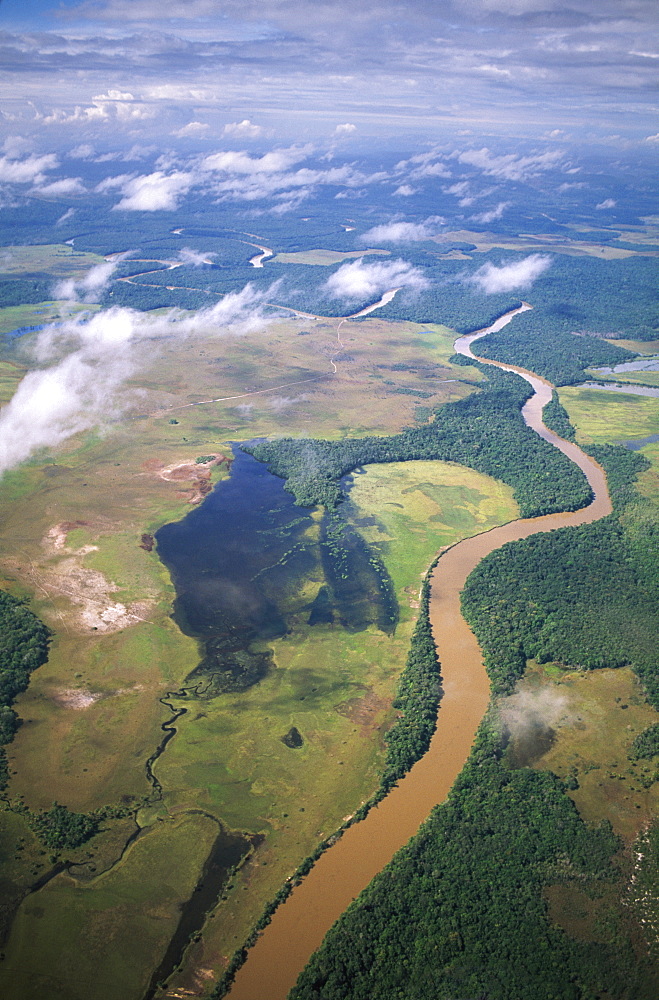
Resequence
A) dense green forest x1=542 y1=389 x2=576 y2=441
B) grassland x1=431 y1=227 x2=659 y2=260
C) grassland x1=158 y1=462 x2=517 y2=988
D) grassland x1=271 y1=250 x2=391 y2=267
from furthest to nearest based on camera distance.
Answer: grassland x1=431 y1=227 x2=659 y2=260 → grassland x1=271 y1=250 x2=391 y2=267 → dense green forest x1=542 y1=389 x2=576 y2=441 → grassland x1=158 y1=462 x2=517 y2=988

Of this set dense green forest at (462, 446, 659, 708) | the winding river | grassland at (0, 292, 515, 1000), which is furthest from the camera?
dense green forest at (462, 446, 659, 708)

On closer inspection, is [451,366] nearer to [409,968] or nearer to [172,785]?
[172,785]

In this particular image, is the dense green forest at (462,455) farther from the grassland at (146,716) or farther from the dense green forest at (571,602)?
the dense green forest at (571,602)

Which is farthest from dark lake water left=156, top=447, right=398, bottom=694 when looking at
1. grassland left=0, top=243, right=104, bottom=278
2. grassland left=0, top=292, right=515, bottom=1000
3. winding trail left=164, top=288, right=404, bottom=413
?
grassland left=0, top=243, right=104, bottom=278

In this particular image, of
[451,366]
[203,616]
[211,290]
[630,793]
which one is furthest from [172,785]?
[211,290]

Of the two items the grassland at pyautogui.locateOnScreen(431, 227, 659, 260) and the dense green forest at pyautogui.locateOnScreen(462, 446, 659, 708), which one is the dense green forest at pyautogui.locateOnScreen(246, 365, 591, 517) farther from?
the grassland at pyautogui.locateOnScreen(431, 227, 659, 260)

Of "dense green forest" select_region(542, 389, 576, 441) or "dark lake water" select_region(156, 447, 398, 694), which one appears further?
"dense green forest" select_region(542, 389, 576, 441)

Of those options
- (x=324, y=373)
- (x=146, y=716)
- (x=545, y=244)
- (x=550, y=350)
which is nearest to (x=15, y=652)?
(x=146, y=716)

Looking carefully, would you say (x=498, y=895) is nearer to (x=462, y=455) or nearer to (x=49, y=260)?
(x=462, y=455)
